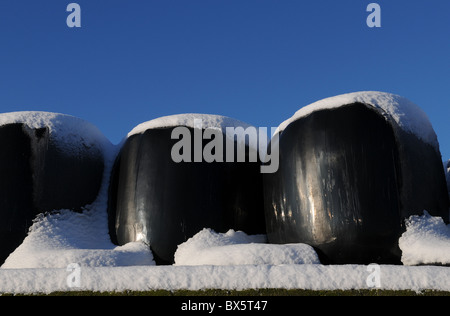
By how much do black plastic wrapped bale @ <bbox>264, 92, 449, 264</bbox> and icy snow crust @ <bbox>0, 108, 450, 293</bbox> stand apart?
1.10 ft

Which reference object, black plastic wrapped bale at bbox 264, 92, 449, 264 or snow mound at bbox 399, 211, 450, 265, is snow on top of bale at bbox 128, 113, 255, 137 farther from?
snow mound at bbox 399, 211, 450, 265

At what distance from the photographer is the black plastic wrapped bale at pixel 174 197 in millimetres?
7230

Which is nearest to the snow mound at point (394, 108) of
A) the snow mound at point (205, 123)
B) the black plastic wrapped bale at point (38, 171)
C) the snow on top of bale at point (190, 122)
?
the snow mound at point (205, 123)

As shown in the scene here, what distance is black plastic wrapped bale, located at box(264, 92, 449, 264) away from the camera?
20.7 feet

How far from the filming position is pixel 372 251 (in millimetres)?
6270

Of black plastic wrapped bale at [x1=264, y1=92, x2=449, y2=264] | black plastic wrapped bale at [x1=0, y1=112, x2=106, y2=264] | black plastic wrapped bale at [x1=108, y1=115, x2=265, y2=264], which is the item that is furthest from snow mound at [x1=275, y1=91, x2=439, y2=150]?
black plastic wrapped bale at [x1=0, y1=112, x2=106, y2=264]

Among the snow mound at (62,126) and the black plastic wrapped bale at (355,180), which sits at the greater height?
the snow mound at (62,126)

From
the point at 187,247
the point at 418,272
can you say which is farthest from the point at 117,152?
the point at 418,272

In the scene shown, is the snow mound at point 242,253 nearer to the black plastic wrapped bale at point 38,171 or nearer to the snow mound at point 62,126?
the black plastic wrapped bale at point 38,171

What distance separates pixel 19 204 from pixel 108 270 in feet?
9.56

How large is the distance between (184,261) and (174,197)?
3.29ft

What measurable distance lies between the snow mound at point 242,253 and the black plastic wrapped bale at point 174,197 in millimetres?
270

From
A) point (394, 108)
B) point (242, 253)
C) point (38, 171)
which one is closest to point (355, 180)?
point (394, 108)
